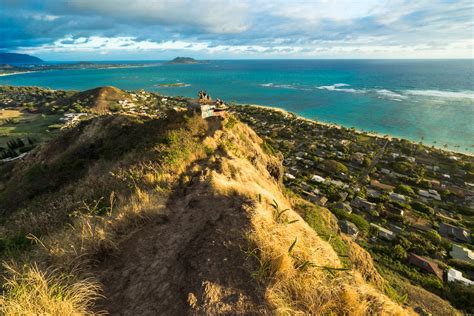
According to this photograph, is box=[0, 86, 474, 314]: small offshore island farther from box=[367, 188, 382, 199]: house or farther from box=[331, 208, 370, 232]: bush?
box=[367, 188, 382, 199]: house

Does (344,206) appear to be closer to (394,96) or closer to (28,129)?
(28,129)

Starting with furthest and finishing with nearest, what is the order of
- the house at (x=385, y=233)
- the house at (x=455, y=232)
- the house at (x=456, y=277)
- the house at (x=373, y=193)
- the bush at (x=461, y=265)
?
1. the house at (x=373, y=193)
2. the house at (x=455, y=232)
3. the house at (x=385, y=233)
4. the bush at (x=461, y=265)
5. the house at (x=456, y=277)

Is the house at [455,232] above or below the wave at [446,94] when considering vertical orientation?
below

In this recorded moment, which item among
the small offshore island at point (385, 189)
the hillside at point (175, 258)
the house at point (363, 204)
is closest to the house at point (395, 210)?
the small offshore island at point (385, 189)

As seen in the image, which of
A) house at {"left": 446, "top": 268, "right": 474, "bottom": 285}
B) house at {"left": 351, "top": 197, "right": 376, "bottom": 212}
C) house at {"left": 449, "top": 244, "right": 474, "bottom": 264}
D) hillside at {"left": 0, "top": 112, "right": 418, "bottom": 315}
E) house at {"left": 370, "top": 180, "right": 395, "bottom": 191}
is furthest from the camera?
house at {"left": 370, "top": 180, "right": 395, "bottom": 191}

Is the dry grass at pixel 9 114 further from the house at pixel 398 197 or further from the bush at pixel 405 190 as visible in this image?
the bush at pixel 405 190

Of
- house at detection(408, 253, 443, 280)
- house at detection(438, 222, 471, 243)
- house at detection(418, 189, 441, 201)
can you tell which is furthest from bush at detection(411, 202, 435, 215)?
house at detection(408, 253, 443, 280)

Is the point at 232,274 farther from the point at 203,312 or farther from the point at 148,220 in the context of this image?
the point at 148,220

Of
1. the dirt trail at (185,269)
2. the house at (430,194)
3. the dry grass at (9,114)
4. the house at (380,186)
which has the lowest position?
the house at (430,194)
